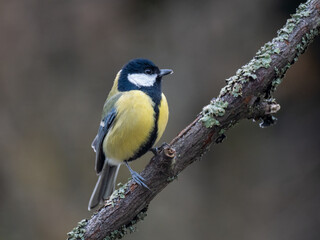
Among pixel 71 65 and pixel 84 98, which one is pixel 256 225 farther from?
pixel 71 65

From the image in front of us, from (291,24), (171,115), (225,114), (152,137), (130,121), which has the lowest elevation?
(225,114)

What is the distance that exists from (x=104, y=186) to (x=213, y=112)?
1044 mm

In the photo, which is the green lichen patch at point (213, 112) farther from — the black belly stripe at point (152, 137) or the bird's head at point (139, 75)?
the bird's head at point (139, 75)

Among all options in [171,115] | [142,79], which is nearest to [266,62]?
[142,79]

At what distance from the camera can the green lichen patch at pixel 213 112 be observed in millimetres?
1917

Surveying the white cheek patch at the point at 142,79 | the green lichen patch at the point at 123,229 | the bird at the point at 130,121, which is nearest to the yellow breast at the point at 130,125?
the bird at the point at 130,121

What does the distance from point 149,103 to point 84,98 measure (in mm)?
1689

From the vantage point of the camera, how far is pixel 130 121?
7.61ft

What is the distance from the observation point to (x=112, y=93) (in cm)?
263

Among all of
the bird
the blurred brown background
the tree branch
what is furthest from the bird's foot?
the blurred brown background

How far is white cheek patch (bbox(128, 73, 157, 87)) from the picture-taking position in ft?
8.30

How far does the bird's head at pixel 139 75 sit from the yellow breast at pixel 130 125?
0.38 feet

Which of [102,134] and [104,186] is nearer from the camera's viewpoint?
[102,134]

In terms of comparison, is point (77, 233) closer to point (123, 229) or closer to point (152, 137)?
point (123, 229)
